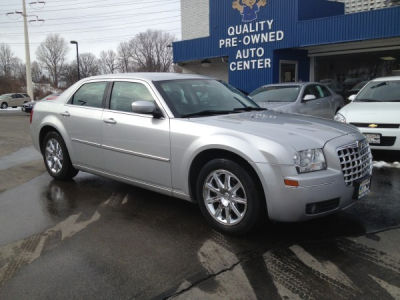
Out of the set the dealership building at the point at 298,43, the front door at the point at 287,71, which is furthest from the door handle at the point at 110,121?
the front door at the point at 287,71

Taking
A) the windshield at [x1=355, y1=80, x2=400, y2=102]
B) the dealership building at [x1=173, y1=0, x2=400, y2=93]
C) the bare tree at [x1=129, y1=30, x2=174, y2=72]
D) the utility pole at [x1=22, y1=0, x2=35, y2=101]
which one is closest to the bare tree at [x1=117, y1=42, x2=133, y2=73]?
the bare tree at [x1=129, y1=30, x2=174, y2=72]

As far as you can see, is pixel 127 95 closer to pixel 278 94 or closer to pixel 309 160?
pixel 309 160

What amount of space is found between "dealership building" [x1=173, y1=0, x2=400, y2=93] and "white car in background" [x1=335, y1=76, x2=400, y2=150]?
6191 millimetres

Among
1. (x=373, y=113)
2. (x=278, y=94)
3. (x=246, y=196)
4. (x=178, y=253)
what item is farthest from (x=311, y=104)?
(x=178, y=253)

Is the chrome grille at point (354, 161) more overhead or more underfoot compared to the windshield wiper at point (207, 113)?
more underfoot

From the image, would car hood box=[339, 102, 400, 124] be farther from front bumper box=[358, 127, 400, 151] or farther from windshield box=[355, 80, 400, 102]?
windshield box=[355, 80, 400, 102]

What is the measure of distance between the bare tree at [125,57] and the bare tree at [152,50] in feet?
2.68

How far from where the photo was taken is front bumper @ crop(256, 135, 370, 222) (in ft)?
10.9

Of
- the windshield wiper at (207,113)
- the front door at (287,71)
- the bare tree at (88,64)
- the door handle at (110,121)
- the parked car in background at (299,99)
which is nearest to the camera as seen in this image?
the windshield wiper at (207,113)

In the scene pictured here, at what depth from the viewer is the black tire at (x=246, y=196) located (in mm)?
3518

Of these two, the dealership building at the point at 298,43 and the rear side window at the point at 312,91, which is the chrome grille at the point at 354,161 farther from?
the dealership building at the point at 298,43

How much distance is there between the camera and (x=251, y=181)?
3521mm

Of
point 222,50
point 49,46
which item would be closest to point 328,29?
point 222,50

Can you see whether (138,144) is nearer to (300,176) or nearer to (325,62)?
(300,176)
